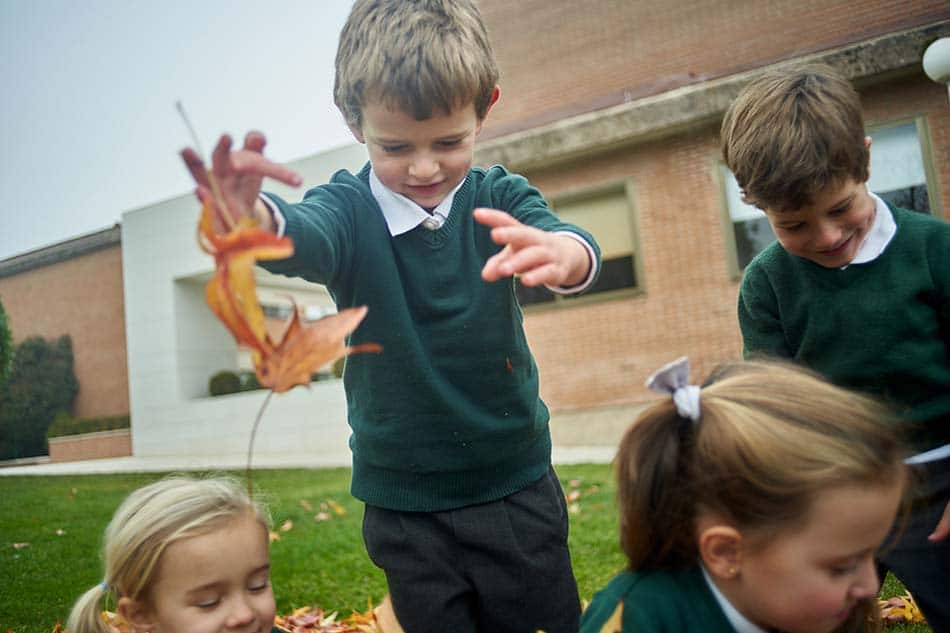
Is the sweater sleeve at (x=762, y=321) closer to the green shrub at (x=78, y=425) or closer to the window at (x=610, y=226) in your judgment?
the green shrub at (x=78, y=425)

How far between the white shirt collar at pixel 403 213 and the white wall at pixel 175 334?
23cm

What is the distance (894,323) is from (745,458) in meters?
0.66

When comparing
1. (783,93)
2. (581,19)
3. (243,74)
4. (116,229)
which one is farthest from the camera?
(581,19)

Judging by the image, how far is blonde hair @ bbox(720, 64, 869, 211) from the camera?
1.53m

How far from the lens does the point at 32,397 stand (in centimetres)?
239

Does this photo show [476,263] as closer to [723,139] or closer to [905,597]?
[723,139]

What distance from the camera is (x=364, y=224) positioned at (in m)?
1.29

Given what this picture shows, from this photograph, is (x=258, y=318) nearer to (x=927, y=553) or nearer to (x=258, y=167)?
(x=258, y=167)

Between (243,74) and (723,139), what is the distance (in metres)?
1.04

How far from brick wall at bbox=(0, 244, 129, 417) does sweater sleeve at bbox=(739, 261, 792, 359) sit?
1.64 m

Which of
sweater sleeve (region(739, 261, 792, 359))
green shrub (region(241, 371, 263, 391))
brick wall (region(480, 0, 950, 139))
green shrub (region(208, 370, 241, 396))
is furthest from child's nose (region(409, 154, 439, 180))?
brick wall (region(480, 0, 950, 139))

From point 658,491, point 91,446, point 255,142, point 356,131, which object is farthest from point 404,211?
point 91,446

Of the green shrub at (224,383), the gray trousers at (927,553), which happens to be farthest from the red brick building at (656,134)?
the gray trousers at (927,553)

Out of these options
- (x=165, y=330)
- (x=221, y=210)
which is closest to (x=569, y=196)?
(x=165, y=330)
